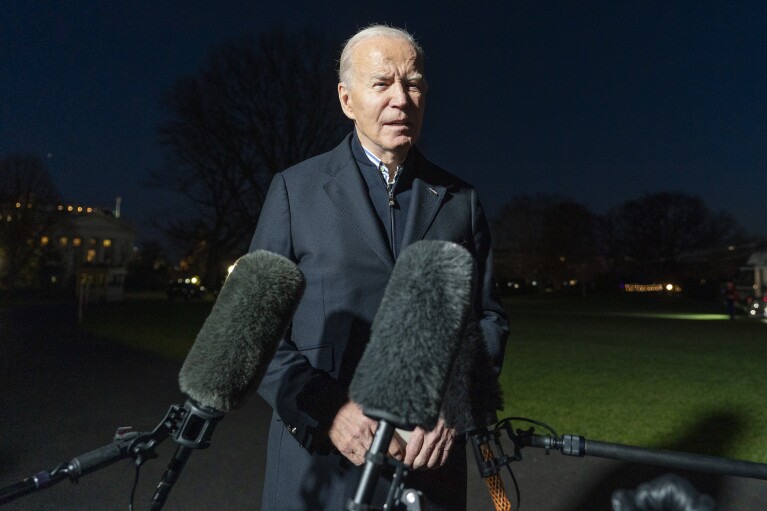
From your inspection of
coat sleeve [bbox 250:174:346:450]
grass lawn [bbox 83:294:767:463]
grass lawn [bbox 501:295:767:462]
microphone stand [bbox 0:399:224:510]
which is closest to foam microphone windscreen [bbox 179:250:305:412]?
microphone stand [bbox 0:399:224:510]

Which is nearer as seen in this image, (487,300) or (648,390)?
(487,300)

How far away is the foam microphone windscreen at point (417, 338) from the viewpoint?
125 cm

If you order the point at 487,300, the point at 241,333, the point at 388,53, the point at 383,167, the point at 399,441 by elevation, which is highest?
the point at 388,53

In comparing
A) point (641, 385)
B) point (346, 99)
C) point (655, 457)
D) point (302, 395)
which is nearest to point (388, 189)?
point (346, 99)

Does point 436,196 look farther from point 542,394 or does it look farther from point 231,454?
point 542,394

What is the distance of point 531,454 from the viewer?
23.0 ft

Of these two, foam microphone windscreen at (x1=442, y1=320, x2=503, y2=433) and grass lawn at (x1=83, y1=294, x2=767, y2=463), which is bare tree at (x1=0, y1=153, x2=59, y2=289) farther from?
foam microphone windscreen at (x1=442, y1=320, x2=503, y2=433)

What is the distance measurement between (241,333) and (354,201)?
74cm

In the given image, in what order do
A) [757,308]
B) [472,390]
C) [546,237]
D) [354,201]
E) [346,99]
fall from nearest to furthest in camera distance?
[472,390]
[354,201]
[346,99]
[757,308]
[546,237]

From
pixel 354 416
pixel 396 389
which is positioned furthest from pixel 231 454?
pixel 396 389

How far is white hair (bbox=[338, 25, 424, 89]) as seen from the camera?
2123 mm

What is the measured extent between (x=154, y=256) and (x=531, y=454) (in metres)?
116

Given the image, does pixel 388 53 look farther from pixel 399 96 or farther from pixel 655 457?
pixel 655 457

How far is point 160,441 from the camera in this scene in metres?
1.48
